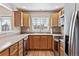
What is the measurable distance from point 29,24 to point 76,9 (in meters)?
5.99

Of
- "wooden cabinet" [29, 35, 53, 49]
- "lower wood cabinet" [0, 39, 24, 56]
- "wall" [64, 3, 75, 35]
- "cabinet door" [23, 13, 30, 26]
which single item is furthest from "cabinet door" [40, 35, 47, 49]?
"wall" [64, 3, 75, 35]

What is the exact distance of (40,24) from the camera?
24.7 ft

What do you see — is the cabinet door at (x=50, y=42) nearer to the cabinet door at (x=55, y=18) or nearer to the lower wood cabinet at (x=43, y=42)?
the lower wood cabinet at (x=43, y=42)

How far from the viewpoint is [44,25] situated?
748 cm

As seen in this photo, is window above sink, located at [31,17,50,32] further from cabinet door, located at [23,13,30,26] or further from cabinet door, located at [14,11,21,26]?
cabinet door, located at [14,11,21,26]

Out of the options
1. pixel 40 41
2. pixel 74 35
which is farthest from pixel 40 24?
pixel 74 35

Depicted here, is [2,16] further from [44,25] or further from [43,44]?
[44,25]

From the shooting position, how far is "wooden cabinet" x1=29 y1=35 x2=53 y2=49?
641 centimetres

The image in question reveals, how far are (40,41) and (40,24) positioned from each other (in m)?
1.31

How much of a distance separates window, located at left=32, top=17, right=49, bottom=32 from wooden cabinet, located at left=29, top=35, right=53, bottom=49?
102 centimetres

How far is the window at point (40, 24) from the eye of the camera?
24.4 ft

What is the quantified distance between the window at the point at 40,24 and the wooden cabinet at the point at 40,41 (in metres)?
1.02

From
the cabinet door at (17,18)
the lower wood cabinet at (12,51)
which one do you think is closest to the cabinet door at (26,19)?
the cabinet door at (17,18)

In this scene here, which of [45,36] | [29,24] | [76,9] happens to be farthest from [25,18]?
[76,9]
